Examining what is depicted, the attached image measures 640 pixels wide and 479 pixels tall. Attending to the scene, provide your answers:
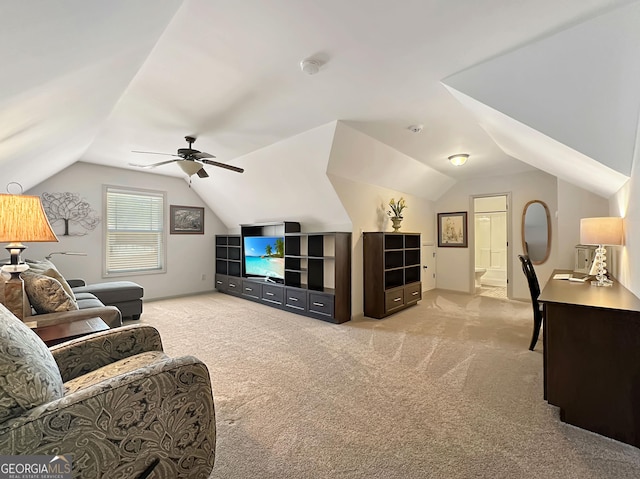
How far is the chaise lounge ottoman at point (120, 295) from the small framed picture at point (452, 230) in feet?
20.0

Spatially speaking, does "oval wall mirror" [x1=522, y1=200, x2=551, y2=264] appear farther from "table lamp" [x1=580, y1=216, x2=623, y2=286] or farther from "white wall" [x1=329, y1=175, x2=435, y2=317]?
"table lamp" [x1=580, y1=216, x2=623, y2=286]

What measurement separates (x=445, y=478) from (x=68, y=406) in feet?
5.65

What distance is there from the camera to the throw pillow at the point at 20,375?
0.91 m

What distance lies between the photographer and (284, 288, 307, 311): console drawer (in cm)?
461

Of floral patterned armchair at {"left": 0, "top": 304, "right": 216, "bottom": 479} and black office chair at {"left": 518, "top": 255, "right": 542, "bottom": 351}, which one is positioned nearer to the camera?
floral patterned armchair at {"left": 0, "top": 304, "right": 216, "bottom": 479}

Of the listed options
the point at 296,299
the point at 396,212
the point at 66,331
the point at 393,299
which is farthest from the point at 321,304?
the point at 66,331

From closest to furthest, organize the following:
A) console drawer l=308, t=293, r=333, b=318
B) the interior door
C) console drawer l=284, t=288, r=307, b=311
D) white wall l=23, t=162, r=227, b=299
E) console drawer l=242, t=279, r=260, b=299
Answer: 1. console drawer l=308, t=293, r=333, b=318
2. console drawer l=284, t=288, r=307, b=311
3. white wall l=23, t=162, r=227, b=299
4. console drawer l=242, t=279, r=260, b=299
5. the interior door

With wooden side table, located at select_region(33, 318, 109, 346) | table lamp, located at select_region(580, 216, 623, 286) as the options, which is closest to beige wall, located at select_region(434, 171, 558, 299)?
table lamp, located at select_region(580, 216, 623, 286)

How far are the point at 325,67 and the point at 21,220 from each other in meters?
2.38

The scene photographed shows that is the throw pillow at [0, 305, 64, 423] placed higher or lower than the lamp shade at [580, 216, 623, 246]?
lower

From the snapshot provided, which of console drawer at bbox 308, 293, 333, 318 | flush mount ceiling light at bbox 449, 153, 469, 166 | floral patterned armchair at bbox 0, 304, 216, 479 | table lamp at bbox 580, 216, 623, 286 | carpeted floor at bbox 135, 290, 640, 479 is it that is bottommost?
carpeted floor at bbox 135, 290, 640, 479

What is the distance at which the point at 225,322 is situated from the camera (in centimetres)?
422

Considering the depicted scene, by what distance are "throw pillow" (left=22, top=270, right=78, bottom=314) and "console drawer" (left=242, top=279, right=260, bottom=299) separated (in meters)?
3.10

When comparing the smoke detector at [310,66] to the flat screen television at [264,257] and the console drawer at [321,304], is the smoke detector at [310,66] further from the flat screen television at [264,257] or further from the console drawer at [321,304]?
the flat screen television at [264,257]
